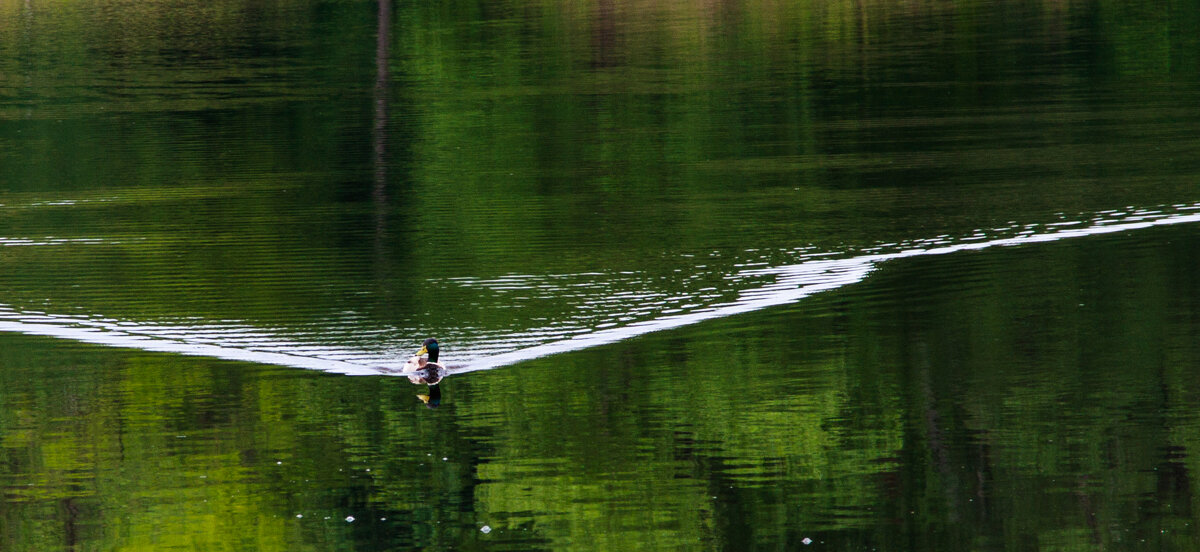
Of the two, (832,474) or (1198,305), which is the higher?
(1198,305)

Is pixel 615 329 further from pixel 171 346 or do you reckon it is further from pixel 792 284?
pixel 171 346

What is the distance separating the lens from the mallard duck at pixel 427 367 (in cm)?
1647

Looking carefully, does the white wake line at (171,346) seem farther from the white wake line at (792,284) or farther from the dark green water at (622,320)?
the white wake line at (792,284)

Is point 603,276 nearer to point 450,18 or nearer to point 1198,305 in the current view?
point 1198,305

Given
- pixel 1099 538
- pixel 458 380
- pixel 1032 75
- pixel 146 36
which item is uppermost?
pixel 146 36

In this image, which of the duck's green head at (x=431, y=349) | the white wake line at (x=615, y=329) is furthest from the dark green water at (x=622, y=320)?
the duck's green head at (x=431, y=349)

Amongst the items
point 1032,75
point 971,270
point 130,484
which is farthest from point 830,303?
point 1032,75

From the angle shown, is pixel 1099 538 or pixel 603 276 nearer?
pixel 1099 538

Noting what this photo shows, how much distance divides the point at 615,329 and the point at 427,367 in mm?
2560

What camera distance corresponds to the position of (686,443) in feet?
47.9

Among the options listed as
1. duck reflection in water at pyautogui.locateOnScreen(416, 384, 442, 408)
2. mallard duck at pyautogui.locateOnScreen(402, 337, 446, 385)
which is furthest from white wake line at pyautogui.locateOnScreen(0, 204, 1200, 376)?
duck reflection in water at pyautogui.locateOnScreen(416, 384, 442, 408)

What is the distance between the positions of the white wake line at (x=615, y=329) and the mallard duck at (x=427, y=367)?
1.55 ft

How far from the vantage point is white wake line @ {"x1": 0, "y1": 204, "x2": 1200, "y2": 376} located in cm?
1742

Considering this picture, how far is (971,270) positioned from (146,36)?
175 feet
